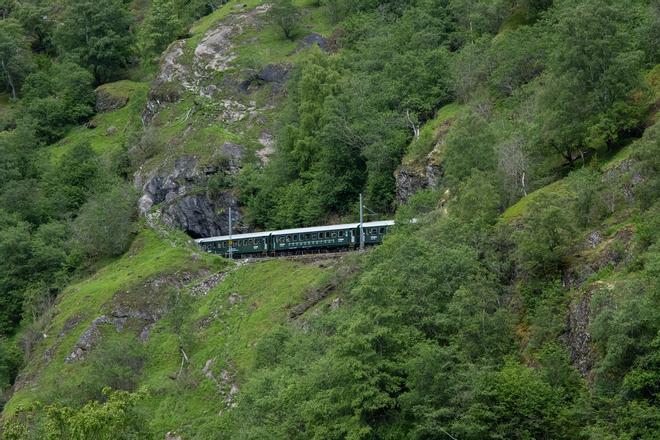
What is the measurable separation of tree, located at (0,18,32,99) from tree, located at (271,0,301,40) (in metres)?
38.9

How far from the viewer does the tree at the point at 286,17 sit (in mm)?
105188

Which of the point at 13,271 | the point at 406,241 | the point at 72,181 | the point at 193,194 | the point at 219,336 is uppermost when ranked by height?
the point at 406,241

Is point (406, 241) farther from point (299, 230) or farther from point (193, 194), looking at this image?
point (193, 194)

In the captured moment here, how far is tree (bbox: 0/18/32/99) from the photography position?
124 m

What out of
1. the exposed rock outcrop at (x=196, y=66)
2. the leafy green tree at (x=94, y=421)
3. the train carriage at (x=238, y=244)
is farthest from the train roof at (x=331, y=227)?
the leafy green tree at (x=94, y=421)

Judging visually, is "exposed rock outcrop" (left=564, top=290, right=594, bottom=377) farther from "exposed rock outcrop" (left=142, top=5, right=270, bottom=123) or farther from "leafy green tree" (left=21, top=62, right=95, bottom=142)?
"leafy green tree" (left=21, top=62, right=95, bottom=142)

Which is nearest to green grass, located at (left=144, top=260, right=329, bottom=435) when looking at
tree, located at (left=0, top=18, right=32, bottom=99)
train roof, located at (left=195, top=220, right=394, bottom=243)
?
train roof, located at (left=195, top=220, right=394, bottom=243)

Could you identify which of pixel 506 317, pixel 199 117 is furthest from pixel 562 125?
pixel 199 117

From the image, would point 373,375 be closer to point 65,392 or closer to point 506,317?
point 506,317

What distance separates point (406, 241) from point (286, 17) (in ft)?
194

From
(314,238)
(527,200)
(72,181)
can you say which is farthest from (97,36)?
(527,200)

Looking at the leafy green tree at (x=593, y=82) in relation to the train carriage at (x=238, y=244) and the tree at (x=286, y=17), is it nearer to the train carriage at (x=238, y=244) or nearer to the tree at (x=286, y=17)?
the train carriage at (x=238, y=244)

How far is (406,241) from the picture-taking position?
172 ft

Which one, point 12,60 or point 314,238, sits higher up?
point 12,60
